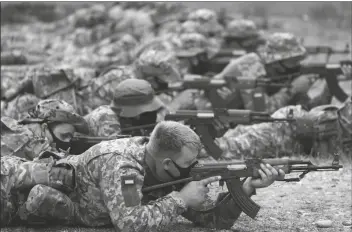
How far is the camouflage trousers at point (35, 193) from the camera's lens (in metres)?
4.69

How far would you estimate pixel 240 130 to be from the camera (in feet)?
24.7

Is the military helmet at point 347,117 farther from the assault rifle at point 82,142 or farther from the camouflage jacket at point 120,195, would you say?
the assault rifle at point 82,142

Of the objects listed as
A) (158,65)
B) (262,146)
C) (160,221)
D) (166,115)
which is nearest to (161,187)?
(160,221)

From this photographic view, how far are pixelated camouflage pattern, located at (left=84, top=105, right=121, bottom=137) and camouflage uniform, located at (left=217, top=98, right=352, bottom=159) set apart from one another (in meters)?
1.27

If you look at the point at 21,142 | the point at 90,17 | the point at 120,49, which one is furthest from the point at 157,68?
the point at 90,17

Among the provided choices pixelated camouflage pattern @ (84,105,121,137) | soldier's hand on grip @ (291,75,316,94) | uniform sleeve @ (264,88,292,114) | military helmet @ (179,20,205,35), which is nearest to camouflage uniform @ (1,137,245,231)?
pixelated camouflage pattern @ (84,105,121,137)

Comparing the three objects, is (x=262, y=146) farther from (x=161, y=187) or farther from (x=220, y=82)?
(x=161, y=187)

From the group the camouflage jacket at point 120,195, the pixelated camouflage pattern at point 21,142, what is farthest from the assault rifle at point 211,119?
the camouflage jacket at point 120,195

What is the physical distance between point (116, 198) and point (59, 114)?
5.99 ft

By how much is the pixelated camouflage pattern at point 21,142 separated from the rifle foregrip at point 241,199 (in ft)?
6.15

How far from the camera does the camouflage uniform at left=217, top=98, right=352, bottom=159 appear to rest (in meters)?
6.92

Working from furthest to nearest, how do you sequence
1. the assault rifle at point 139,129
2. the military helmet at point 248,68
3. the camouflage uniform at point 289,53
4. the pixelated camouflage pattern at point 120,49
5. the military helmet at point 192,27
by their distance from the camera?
the pixelated camouflage pattern at point 120,49 → the military helmet at point 192,27 → the military helmet at point 248,68 → the camouflage uniform at point 289,53 → the assault rifle at point 139,129

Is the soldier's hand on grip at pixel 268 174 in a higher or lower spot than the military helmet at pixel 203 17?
lower

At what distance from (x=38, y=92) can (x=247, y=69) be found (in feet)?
9.25
